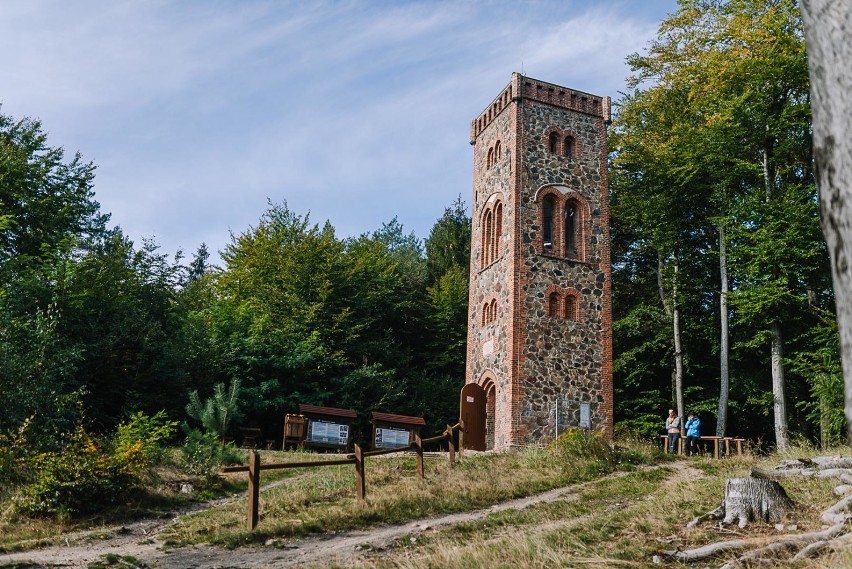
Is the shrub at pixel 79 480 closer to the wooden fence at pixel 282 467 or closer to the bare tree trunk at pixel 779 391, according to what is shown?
the wooden fence at pixel 282 467

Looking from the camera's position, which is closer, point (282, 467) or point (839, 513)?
point (839, 513)

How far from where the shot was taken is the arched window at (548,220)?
2288 cm

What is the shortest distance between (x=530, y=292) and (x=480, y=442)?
466 cm

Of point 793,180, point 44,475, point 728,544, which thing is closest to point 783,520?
point 728,544

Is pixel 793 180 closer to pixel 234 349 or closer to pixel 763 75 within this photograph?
pixel 763 75

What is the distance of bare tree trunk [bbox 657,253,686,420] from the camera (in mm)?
25250

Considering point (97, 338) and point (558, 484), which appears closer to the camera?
point (558, 484)

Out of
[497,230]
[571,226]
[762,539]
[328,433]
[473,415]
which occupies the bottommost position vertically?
[762,539]

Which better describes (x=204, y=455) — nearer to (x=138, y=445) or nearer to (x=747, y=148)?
(x=138, y=445)

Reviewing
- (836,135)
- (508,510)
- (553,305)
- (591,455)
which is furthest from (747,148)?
(836,135)

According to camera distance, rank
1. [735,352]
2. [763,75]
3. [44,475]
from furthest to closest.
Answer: [735,352] < [763,75] < [44,475]

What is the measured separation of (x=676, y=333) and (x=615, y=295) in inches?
196

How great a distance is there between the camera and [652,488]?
12367mm

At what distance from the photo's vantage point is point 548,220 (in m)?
23.2
